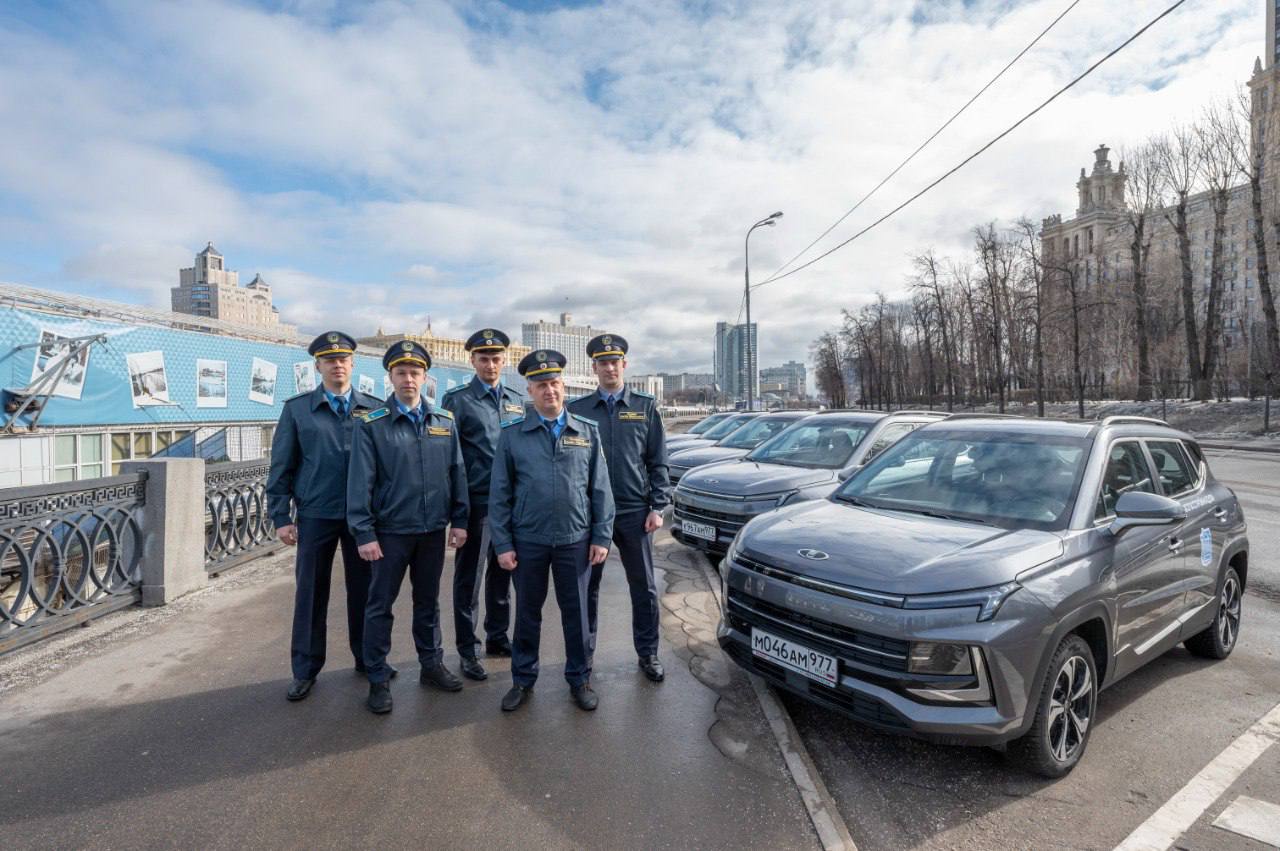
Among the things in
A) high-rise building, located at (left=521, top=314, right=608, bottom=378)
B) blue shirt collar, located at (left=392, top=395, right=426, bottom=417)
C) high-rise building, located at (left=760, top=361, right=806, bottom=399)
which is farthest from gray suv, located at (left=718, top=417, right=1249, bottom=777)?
high-rise building, located at (left=760, top=361, right=806, bottom=399)

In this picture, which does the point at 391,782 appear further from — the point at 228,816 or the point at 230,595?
the point at 230,595

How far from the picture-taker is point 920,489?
4078mm

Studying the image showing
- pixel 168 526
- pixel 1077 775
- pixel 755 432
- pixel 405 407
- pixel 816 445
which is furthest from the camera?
pixel 755 432

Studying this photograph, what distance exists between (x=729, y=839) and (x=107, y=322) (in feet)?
71.4

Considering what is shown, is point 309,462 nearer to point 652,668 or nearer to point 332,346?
point 332,346

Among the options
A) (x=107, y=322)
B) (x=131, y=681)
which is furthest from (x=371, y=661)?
(x=107, y=322)

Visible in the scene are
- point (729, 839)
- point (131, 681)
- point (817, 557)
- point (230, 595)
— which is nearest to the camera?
point (729, 839)

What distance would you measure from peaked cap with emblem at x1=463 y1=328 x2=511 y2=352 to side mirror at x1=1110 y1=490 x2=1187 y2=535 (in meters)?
3.64

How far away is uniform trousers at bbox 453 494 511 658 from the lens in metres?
4.30

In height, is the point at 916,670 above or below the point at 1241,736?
above

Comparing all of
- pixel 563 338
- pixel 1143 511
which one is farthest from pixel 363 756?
pixel 563 338

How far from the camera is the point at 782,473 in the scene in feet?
22.7

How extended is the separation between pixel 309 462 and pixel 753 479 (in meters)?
4.17

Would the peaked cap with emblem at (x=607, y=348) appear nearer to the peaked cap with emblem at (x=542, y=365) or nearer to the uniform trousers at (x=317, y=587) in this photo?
the peaked cap with emblem at (x=542, y=365)
